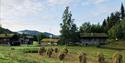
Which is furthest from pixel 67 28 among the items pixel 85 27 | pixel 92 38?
pixel 85 27

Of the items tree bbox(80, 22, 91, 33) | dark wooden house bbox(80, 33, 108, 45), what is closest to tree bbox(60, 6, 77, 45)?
dark wooden house bbox(80, 33, 108, 45)

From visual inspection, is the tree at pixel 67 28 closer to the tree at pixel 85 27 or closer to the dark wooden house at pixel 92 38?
the dark wooden house at pixel 92 38

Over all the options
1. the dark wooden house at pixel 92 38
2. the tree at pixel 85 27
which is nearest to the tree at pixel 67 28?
the dark wooden house at pixel 92 38

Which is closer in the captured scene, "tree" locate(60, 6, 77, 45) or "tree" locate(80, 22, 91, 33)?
"tree" locate(60, 6, 77, 45)

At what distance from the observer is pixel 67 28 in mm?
138125

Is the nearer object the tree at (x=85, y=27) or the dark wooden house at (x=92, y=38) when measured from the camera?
the dark wooden house at (x=92, y=38)

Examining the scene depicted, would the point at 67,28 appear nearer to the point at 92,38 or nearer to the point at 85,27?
the point at 92,38

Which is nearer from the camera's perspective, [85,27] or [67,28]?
[67,28]

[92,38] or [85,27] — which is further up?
[85,27]

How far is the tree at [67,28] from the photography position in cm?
13275

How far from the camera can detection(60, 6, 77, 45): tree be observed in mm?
132750

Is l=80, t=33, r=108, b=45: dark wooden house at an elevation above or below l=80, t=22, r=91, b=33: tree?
below

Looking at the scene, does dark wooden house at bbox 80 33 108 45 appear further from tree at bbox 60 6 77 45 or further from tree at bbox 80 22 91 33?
tree at bbox 80 22 91 33

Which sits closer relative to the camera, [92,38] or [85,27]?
[92,38]
